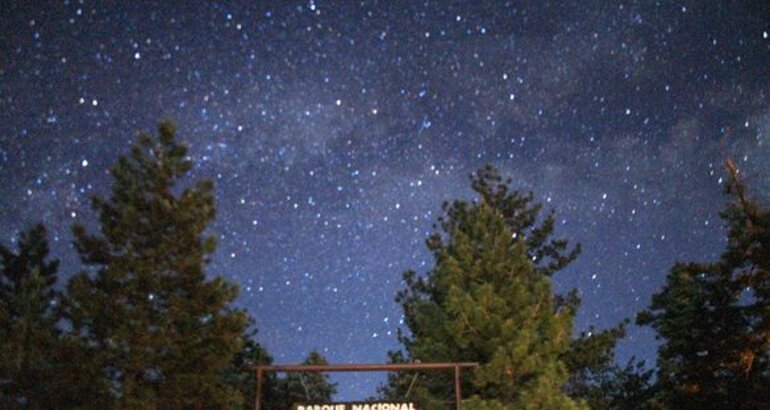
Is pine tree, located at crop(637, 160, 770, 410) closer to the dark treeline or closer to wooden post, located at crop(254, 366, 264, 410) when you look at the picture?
the dark treeline

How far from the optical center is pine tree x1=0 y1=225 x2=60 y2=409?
16.7m

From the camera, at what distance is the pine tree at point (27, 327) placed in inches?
659

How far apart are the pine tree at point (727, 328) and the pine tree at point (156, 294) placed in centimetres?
1457

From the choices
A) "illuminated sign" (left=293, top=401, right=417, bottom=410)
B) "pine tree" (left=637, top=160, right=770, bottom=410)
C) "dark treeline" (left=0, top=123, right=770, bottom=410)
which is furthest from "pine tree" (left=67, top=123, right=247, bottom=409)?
"pine tree" (left=637, top=160, right=770, bottom=410)

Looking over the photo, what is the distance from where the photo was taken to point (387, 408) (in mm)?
13578

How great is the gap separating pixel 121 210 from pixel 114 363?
374 centimetres

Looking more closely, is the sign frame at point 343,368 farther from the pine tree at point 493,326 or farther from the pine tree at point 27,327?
the pine tree at point 27,327

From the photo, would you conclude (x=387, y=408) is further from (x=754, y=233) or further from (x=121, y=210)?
(x=754, y=233)

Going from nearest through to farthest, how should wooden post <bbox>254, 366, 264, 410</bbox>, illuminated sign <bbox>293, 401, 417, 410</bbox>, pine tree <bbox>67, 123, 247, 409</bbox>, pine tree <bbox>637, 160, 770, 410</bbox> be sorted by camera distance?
illuminated sign <bbox>293, 401, 417, 410</bbox> → wooden post <bbox>254, 366, 264, 410</bbox> → pine tree <bbox>67, 123, 247, 409</bbox> → pine tree <bbox>637, 160, 770, 410</bbox>

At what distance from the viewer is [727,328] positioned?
22484mm

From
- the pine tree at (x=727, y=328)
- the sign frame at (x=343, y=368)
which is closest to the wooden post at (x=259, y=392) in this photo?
the sign frame at (x=343, y=368)

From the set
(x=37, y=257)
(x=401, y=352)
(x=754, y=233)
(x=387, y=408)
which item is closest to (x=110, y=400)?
(x=387, y=408)

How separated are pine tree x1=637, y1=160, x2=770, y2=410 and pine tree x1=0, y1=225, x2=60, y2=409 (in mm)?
18426

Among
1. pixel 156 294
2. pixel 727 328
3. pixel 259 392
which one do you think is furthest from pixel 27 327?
pixel 727 328
